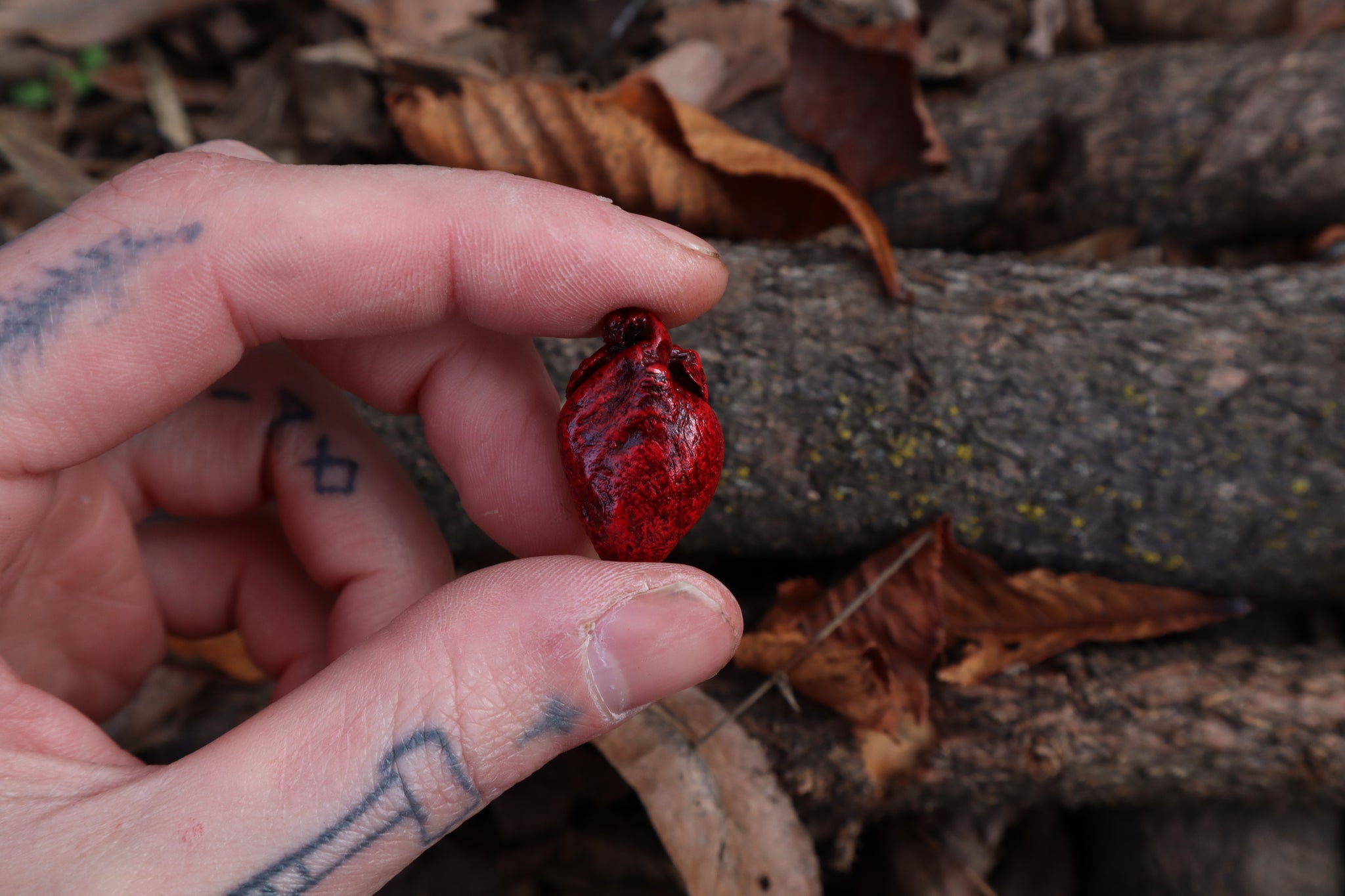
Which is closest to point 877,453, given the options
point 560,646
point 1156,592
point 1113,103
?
point 1156,592

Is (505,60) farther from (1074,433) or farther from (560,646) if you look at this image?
(560,646)

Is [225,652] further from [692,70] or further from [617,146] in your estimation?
[692,70]

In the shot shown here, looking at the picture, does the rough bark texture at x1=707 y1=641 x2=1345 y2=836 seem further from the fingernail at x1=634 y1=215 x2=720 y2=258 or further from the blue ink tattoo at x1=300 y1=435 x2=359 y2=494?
the fingernail at x1=634 y1=215 x2=720 y2=258

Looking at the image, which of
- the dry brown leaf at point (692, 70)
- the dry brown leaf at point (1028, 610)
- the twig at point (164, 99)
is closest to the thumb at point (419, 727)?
the dry brown leaf at point (1028, 610)

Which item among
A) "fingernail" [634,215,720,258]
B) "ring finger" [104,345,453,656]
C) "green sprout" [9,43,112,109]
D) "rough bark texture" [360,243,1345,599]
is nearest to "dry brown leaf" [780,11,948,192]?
"rough bark texture" [360,243,1345,599]

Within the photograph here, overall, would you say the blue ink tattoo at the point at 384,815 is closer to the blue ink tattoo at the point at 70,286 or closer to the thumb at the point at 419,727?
the thumb at the point at 419,727

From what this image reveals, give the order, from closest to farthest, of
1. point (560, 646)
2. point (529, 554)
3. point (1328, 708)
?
1. point (560, 646)
2. point (529, 554)
3. point (1328, 708)
